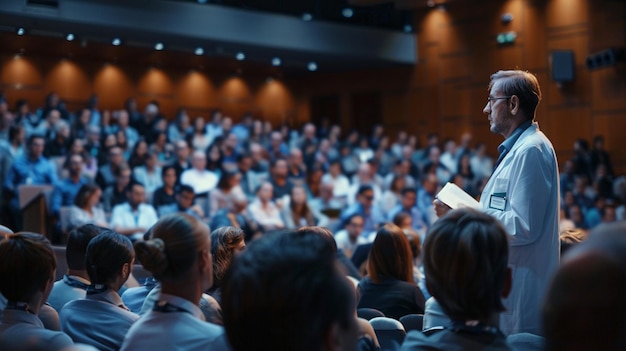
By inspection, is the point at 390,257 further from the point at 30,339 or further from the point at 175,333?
the point at 30,339

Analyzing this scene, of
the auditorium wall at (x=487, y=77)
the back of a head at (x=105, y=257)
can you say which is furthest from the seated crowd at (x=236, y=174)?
the back of a head at (x=105, y=257)

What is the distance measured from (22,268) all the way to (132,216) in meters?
5.06

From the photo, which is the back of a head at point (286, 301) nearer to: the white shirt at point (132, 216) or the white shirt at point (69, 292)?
the white shirt at point (69, 292)

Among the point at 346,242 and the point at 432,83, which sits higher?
the point at 432,83

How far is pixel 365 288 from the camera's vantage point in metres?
3.28

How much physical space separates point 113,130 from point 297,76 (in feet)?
17.0

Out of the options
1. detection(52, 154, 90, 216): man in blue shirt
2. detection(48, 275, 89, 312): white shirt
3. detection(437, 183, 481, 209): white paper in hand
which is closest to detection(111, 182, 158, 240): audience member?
detection(52, 154, 90, 216): man in blue shirt

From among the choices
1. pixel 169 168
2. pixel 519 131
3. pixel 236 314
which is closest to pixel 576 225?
pixel 169 168

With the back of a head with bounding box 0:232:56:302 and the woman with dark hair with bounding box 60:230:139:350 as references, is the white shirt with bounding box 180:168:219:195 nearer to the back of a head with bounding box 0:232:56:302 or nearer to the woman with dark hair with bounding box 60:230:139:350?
the woman with dark hair with bounding box 60:230:139:350

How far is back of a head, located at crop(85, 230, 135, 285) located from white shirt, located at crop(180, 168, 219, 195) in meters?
5.68

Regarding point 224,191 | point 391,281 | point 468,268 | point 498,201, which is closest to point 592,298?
point 468,268

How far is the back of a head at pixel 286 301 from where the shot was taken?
42.5 inches

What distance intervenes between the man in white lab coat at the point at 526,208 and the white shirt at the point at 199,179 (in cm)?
579

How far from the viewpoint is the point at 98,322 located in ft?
7.49
